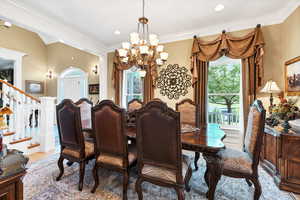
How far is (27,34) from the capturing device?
18.3 ft

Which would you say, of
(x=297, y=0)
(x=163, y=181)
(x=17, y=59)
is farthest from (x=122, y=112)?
(x=17, y=59)

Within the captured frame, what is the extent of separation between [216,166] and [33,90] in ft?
23.2

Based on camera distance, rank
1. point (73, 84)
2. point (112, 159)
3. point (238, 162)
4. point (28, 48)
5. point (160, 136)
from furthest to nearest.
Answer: point (73, 84) → point (28, 48) → point (112, 159) → point (238, 162) → point (160, 136)

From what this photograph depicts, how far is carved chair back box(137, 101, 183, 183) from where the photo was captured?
138 cm

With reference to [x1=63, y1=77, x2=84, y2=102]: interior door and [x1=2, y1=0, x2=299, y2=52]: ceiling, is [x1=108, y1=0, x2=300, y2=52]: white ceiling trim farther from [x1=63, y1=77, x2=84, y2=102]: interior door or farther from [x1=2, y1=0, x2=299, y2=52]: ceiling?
[x1=63, y1=77, x2=84, y2=102]: interior door

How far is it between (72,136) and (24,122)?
207 centimetres

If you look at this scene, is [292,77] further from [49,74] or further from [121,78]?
[49,74]

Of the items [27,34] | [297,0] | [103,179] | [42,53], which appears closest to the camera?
[103,179]

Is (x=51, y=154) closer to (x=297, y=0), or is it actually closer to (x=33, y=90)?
(x=33, y=90)

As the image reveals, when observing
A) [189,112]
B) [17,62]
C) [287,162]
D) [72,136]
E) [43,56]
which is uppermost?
[43,56]

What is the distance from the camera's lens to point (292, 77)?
2.54 metres

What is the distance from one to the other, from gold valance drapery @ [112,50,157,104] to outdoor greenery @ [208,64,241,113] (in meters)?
1.51

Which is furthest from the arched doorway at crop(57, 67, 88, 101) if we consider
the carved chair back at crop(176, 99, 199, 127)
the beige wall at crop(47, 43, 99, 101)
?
the carved chair back at crop(176, 99, 199, 127)

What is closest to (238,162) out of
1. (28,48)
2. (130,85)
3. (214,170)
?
(214,170)
